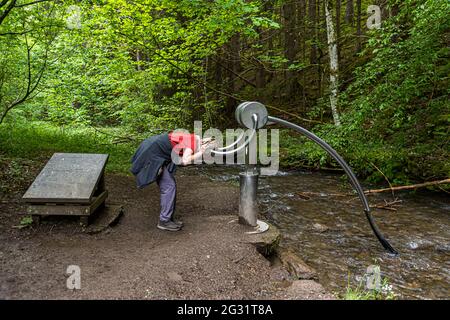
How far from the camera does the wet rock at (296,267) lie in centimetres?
493

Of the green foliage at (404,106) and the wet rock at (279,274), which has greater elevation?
the green foliage at (404,106)

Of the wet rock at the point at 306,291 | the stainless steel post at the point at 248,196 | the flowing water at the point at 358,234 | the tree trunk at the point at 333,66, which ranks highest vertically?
the tree trunk at the point at 333,66

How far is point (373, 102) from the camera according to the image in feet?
28.1

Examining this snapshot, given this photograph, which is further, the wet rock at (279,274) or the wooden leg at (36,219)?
the wooden leg at (36,219)

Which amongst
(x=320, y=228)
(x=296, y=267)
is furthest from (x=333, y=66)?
(x=296, y=267)

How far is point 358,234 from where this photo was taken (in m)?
6.78

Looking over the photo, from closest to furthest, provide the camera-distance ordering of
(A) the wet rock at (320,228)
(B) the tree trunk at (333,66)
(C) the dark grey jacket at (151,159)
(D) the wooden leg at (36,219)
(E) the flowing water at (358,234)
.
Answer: (E) the flowing water at (358,234)
(C) the dark grey jacket at (151,159)
(D) the wooden leg at (36,219)
(A) the wet rock at (320,228)
(B) the tree trunk at (333,66)

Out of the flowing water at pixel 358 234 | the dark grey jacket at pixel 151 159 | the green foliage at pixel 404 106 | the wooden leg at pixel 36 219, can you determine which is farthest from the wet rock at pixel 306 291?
the green foliage at pixel 404 106

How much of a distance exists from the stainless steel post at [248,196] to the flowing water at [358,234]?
1.18 m

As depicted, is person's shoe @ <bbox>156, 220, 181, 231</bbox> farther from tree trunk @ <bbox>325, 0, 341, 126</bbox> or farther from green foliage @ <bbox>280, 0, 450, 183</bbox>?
tree trunk @ <bbox>325, 0, 341, 126</bbox>

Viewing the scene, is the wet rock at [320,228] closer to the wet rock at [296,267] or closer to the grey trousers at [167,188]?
the wet rock at [296,267]

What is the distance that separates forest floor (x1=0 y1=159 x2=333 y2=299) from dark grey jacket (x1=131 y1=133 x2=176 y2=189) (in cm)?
90

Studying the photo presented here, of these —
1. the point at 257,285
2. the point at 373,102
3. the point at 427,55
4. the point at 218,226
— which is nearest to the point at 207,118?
the point at 373,102
